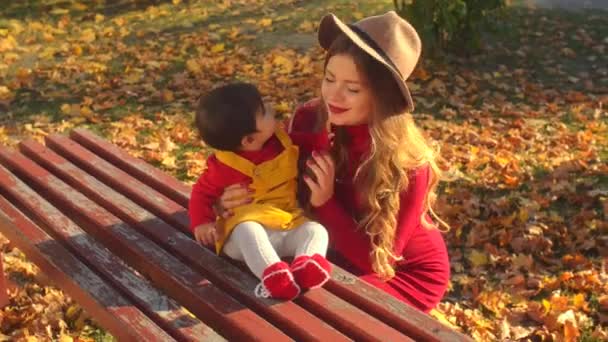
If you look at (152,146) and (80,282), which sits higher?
(80,282)

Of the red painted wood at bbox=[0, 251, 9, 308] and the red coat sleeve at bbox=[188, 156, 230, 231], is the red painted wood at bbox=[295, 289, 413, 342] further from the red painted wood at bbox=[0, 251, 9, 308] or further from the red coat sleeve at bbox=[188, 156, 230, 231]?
the red painted wood at bbox=[0, 251, 9, 308]

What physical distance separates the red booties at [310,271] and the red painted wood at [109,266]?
0.32m

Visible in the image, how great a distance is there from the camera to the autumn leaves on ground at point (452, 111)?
12.4 ft

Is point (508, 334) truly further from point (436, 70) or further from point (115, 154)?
point (436, 70)

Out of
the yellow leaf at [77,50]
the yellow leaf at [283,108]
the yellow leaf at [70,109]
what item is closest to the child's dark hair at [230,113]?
the yellow leaf at [283,108]

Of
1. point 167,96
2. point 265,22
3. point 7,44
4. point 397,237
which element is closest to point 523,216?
point 397,237

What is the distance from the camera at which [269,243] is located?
2457mm

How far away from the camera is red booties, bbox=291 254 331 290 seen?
2.36m

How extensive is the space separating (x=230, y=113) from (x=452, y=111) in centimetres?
396

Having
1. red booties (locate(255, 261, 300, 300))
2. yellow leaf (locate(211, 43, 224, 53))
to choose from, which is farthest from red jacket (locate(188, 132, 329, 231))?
yellow leaf (locate(211, 43, 224, 53))

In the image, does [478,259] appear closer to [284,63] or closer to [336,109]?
[336,109]

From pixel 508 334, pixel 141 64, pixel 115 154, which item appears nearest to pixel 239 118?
pixel 115 154

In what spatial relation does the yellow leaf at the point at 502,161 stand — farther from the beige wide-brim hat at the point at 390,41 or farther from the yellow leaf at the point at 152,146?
the beige wide-brim hat at the point at 390,41

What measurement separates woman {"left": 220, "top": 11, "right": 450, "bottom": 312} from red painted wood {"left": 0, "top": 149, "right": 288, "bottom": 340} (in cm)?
30
